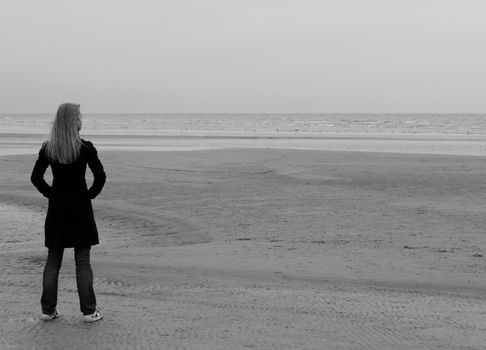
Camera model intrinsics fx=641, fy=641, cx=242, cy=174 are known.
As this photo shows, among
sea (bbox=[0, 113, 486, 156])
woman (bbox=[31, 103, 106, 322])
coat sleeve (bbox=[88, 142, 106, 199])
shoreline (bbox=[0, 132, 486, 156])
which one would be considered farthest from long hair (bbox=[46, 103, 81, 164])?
shoreline (bbox=[0, 132, 486, 156])

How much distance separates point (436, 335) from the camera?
516cm

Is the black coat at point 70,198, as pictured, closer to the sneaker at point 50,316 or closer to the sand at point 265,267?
the sneaker at point 50,316

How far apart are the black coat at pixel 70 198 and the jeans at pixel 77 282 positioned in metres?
0.14

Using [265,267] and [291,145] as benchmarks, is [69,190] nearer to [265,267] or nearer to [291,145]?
[265,267]

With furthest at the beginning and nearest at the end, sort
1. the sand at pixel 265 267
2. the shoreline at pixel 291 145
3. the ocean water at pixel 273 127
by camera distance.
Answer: the ocean water at pixel 273 127 < the shoreline at pixel 291 145 < the sand at pixel 265 267

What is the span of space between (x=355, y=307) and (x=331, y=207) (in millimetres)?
6657

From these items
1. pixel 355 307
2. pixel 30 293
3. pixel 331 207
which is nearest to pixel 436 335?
pixel 355 307

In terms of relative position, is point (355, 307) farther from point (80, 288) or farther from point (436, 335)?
point (80, 288)

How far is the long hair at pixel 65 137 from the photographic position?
5426mm

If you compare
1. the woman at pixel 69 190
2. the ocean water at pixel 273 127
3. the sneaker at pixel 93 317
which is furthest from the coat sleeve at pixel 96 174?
the ocean water at pixel 273 127

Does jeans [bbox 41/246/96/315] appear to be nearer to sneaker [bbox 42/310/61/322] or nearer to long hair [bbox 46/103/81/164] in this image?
sneaker [bbox 42/310/61/322]

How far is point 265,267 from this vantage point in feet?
25.4

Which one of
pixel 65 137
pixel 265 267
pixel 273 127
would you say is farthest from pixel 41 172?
pixel 273 127

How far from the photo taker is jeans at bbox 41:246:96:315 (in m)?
5.62
